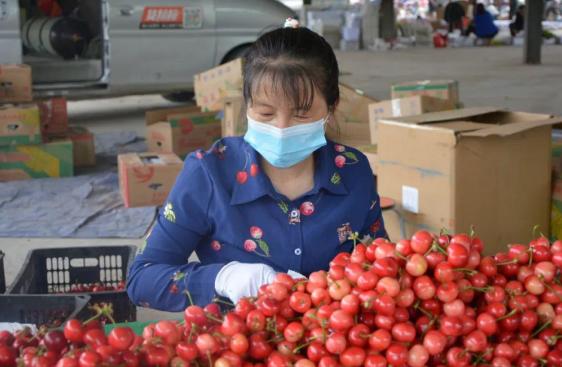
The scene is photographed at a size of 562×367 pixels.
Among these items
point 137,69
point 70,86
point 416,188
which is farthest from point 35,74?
point 416,188

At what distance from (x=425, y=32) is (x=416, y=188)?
1793cm

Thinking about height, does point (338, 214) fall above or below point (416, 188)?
above

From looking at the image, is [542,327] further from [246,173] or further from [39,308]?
[39,308]

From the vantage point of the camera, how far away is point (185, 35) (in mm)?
8609

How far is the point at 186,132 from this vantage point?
6.72 meters

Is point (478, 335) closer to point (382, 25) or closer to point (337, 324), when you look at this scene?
point (337, 324)

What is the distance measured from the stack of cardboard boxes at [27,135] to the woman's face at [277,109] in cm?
487

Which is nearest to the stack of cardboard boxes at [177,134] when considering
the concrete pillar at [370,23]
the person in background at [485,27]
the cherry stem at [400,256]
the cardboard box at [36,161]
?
the cardboard box at [36,161]

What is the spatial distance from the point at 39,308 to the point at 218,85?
4638 mm

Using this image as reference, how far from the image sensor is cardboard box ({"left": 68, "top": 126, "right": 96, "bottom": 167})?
7078 mm

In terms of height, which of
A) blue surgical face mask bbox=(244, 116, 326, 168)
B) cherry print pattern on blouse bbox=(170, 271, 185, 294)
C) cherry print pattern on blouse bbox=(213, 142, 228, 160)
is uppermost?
blue surgical face mask bbox=(244, 116, 326, 168)

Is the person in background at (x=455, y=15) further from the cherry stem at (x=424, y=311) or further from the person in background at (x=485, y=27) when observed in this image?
the cherry stem at (x=424, y=311)

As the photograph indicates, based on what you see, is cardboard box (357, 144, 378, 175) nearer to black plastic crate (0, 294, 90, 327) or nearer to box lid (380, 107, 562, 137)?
box lid (380, 107, 562, 137)

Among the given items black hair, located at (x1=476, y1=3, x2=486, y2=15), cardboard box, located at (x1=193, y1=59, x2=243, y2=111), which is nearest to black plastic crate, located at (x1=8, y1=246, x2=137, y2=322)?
cardboard box, located at (x1=193, y1=59, x2=243, y2=111)
